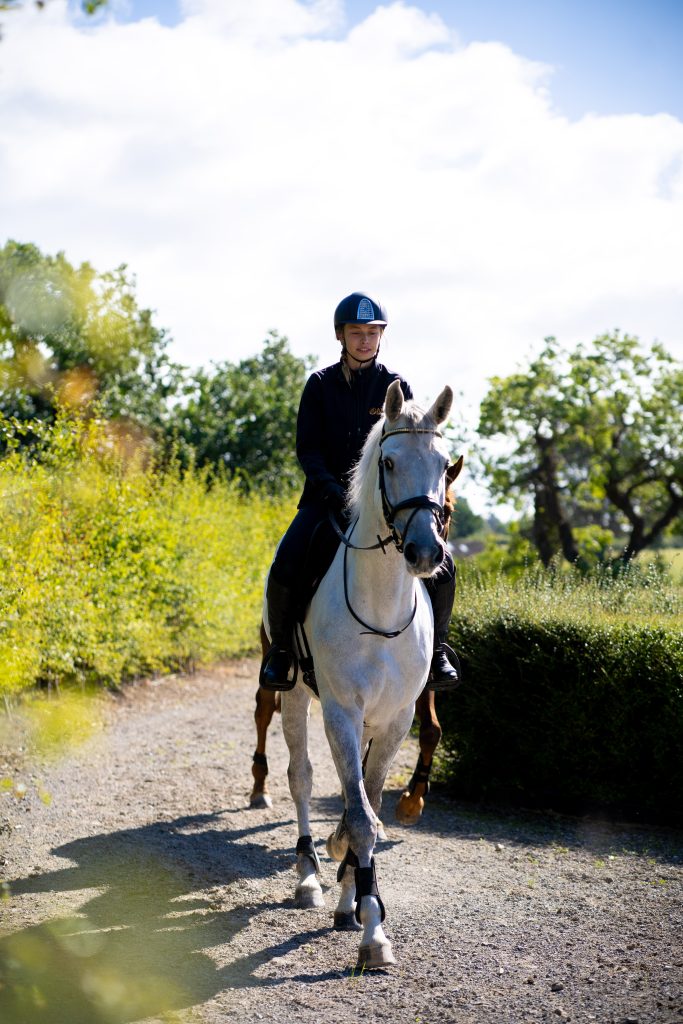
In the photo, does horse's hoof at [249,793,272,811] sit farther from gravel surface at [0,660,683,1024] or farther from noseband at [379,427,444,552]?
noseband at [379,427,444,552]

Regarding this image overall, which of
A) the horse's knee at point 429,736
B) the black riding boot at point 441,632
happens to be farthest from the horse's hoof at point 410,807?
the black riding boot at point 441,632

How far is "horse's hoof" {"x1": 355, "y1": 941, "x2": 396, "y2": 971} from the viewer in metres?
4.57

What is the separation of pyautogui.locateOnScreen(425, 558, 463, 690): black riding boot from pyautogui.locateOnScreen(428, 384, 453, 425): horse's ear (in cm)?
150

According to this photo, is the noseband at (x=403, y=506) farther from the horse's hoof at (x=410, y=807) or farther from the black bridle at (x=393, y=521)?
the horse's hoof at (x=410, y=807)

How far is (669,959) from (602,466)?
2195cm

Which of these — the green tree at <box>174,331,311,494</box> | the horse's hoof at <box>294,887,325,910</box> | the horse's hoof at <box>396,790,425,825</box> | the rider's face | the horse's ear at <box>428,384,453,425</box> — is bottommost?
the horse's hoof at <box>294,887,325,910</box>

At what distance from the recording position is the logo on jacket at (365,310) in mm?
5676

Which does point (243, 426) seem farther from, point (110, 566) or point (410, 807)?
point (410, 807)

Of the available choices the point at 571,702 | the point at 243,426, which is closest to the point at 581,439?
the point at 243,426

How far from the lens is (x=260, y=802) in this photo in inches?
323

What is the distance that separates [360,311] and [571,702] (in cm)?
390

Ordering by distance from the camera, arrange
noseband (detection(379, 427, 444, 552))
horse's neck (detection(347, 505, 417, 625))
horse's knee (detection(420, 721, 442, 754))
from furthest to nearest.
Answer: horse's knee (detection(420, 721, 442, 754)), horse's neck (detection(347, 505, 417, 625)), noseband (detection(379, 427, 444, 552))

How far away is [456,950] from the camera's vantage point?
4.94m

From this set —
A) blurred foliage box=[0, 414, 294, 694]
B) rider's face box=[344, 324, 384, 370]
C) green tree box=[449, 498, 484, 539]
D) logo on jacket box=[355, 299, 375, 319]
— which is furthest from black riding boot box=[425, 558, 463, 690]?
blurred foliage box=[0, 414, 294, 694]
